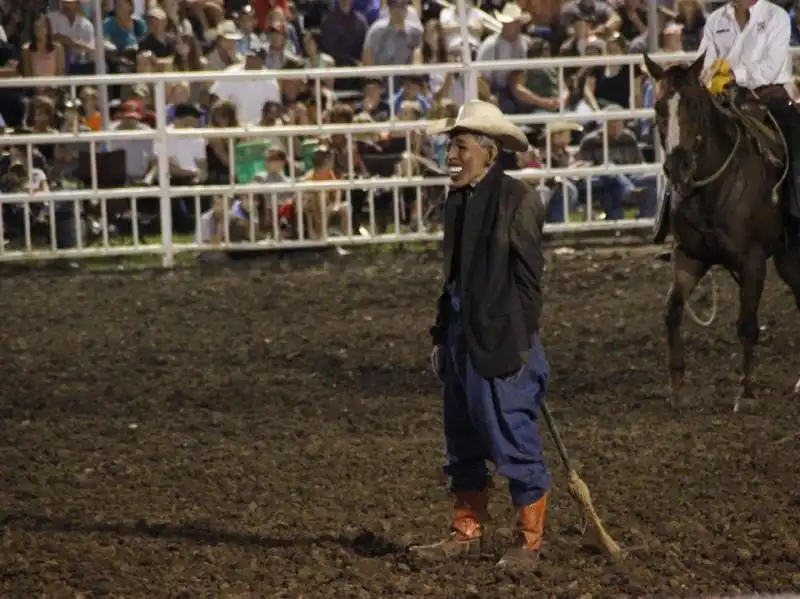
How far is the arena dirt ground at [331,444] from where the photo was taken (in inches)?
253

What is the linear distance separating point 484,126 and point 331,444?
2.91 meters

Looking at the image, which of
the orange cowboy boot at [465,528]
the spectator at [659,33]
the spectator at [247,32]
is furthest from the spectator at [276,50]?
the orange cowboy boot at [465,528]

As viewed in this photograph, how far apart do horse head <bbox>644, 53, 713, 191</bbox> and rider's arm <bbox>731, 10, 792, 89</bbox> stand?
3.56ft

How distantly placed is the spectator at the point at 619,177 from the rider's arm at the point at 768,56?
5697 millimetres

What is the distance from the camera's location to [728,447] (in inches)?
334

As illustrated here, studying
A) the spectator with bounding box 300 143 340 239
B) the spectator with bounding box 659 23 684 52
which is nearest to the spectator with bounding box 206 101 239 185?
the spectator with bounding box 300 143 340 239

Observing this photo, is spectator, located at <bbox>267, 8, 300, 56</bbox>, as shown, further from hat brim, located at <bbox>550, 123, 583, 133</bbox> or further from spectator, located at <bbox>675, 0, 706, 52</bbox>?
spectator, located at <bbox>675, 0, 706, 52</bbox>

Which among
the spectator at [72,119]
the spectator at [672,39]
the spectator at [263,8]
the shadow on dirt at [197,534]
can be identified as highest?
the spectator at [263,8]

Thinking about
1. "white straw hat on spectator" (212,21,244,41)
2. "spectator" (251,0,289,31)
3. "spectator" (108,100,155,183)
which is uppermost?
"spectator" (251,0,289,31)

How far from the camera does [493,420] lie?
6.26 metres

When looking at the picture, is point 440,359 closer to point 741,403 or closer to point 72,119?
point 741,403

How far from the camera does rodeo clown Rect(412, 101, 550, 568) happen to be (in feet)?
20.4

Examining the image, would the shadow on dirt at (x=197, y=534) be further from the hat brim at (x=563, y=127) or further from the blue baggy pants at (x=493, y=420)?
the hat brim at (x=563, y=127)

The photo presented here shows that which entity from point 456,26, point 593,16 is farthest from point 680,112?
point 593,16
